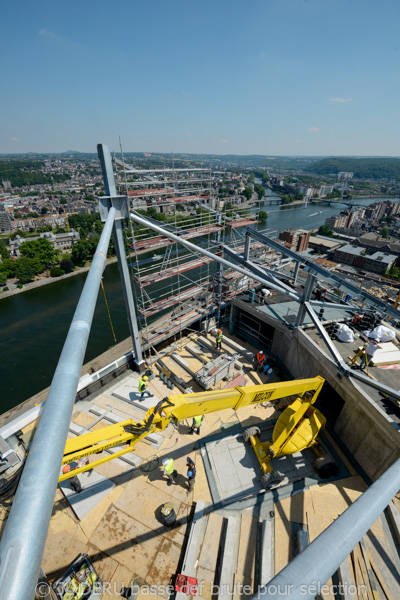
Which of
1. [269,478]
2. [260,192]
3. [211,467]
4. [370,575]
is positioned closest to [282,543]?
[269,478]

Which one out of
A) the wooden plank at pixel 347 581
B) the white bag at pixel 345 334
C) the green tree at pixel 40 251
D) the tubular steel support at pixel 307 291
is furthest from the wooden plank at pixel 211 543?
the green tree at pixel 40 251

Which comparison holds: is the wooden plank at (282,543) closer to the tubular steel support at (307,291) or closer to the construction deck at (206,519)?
the construction deck at (206,519)

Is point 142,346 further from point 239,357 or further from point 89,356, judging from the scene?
point 89,356

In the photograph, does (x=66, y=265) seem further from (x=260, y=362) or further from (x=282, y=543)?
(x=282, y=543)

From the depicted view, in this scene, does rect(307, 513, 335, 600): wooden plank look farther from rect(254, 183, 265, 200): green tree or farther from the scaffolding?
rect(254, 183, 265, 200): green tree

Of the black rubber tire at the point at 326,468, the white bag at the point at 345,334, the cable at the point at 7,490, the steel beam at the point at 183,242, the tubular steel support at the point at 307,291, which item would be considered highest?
the steel beam at the point at 183,242

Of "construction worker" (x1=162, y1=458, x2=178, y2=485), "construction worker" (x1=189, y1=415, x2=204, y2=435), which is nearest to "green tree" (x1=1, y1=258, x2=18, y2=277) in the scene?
"construction worker" (x1=189, y1=415, x2=204, y2=435)

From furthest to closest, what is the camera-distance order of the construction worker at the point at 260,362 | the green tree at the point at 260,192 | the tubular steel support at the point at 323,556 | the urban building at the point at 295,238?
1. the green tree at the point at 260,192
2. the urban building at the point at 295,238
3. the construction worker at the point at 260,362
4. the tubular steel support at the point at 323,556

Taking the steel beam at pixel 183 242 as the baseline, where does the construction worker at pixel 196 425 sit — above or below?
below
